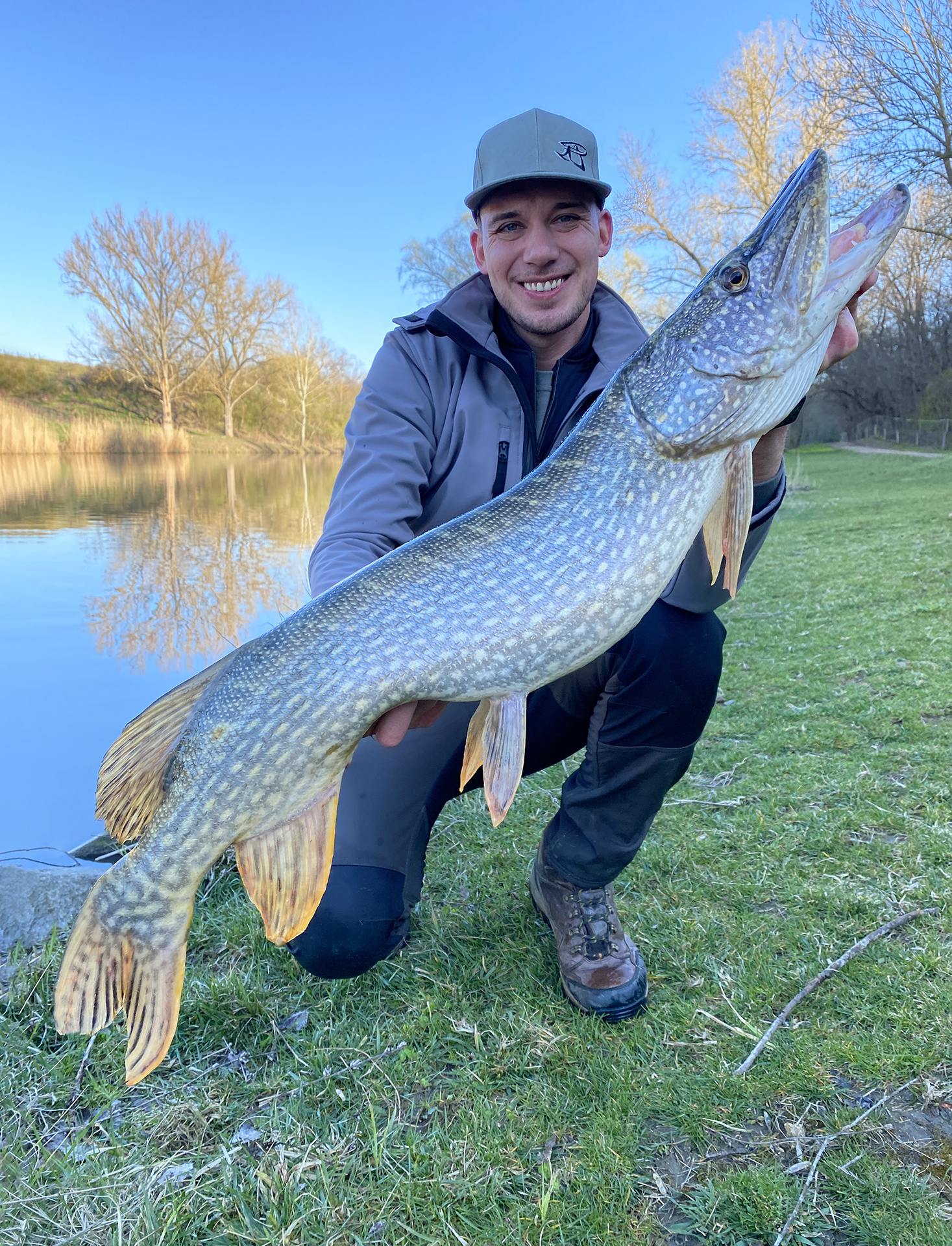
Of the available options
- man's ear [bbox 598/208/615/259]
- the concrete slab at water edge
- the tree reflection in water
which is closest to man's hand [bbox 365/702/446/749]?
the concrete slab at water edge

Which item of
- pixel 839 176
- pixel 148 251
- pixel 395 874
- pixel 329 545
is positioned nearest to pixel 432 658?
pixel 329 545

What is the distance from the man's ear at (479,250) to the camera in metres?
2.60

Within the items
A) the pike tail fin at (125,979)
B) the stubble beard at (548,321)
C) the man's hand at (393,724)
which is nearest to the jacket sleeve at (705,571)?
the man's hand at (393,724)

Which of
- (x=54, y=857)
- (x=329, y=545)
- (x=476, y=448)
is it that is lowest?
(x=54, y=857)

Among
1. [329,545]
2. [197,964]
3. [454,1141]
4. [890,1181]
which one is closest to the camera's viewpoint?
[890,1181]

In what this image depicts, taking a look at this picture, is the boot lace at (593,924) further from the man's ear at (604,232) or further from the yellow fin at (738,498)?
the man's ear at (604,232)

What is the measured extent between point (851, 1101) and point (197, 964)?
1770mm

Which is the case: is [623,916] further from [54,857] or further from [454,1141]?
[54,857]

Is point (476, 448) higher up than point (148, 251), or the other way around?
point (148, 251)

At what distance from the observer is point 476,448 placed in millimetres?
2350

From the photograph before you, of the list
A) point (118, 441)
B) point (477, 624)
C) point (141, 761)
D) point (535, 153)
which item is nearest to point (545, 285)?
point (535, 153)

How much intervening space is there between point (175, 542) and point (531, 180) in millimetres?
9644

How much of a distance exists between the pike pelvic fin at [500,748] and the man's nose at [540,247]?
4.91 ft

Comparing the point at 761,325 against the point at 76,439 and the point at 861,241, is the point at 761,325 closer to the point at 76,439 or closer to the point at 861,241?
the point at 861,241
